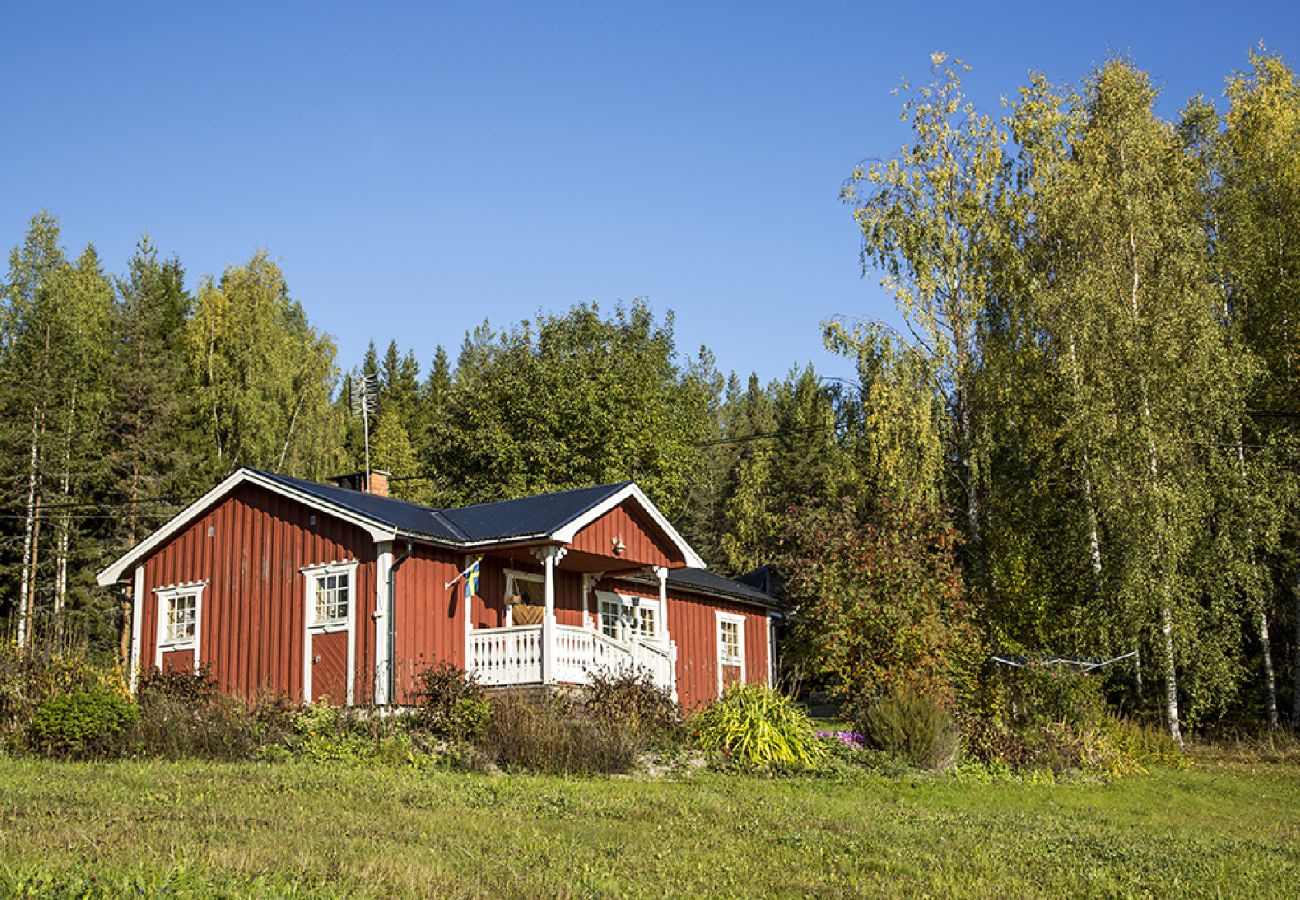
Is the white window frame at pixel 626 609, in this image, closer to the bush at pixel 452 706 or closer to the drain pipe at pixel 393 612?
the drain pipe at pixel 393 612

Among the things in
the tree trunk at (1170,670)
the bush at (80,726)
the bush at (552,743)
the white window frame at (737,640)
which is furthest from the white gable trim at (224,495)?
the tree trunk at (1170,670)

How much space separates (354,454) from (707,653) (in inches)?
1298

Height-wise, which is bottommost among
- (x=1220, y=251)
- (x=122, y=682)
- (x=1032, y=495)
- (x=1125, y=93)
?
(x=122, y=682)

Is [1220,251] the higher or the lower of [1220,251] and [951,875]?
the higher

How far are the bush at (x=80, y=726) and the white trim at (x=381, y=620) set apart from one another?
410 cm

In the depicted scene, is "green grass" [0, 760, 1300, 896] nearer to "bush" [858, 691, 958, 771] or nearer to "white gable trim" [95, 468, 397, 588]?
"bush" [858, 691, 958, 771]

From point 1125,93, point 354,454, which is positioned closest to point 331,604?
point 1125,93

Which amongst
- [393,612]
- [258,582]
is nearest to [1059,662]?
[393,612]

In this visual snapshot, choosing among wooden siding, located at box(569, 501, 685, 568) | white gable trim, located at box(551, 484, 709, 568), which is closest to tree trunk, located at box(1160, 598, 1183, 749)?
white gable trim, located at box(551, 484, 709, 568)

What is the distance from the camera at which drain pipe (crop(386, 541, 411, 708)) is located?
18906 millimetres

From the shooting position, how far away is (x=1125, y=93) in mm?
28406

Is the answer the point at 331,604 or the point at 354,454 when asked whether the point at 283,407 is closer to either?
the point at 354,454

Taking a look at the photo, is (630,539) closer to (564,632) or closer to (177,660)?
(564,632)

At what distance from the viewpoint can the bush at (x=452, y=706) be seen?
54.2ft
